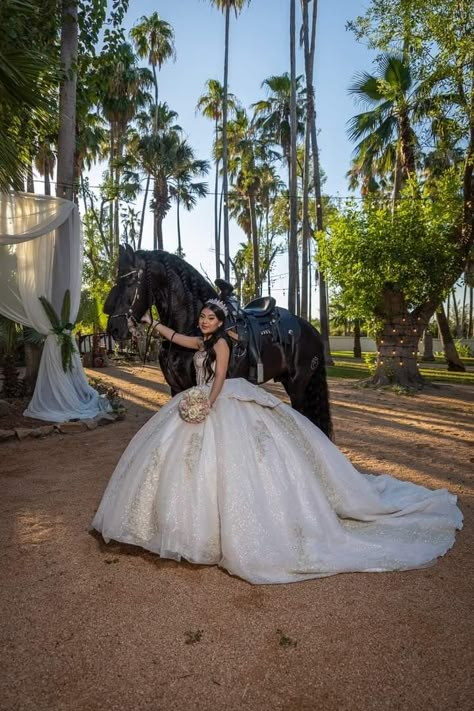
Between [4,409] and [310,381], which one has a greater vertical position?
[310,381]

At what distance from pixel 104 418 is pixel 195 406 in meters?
5.20

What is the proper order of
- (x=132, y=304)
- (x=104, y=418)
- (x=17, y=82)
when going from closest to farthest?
(x=132, y=304)
(x=17, y=82)
(x=104, y=418)

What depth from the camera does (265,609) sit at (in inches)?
98.6

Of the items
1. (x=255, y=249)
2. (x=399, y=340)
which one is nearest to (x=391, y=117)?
(x=399, y=340)

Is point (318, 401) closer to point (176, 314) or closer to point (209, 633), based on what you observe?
point (176, 314)

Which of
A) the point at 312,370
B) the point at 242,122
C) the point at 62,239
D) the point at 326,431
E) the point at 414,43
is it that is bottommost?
the point at 326,431

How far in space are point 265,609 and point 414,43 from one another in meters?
11.0

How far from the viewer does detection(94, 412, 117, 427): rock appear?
7.64 m

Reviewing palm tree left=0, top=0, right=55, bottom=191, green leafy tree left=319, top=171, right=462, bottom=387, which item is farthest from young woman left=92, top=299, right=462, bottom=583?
green leafy tree left=319, top=171, right=462, bottom=387

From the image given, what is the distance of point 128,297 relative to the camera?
331cm

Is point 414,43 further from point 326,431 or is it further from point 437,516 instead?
point 437,516

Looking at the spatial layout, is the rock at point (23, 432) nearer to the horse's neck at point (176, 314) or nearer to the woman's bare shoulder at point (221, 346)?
the horse's neck at point (176, 314)

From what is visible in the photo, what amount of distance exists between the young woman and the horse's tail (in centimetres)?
102

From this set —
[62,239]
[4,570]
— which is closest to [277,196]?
[62,239]
